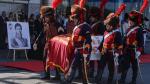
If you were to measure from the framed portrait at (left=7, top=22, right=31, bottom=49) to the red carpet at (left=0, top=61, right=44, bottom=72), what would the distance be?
87 centimetres

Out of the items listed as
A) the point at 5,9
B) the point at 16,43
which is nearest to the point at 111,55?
the point at 16,43

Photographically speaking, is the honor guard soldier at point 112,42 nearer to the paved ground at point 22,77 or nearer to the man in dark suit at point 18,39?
the paved ground at point 22,77

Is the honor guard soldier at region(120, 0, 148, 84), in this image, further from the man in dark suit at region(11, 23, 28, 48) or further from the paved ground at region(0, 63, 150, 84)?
the man in dark suit at region(11, 23, 28, 48)

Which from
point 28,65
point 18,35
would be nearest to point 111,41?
point 28,65

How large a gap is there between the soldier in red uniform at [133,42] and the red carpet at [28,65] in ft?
10.2

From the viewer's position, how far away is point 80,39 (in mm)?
8969

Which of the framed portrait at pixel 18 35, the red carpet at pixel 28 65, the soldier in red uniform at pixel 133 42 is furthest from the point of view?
the framed portrait at pixel 18 35

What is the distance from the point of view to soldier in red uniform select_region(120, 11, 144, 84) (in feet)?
32.7

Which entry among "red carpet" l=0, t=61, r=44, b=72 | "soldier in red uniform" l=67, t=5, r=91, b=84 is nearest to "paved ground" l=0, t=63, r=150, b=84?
"red carpet" l=0, t=61, r=44, b=72

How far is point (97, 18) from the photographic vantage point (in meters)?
10.5

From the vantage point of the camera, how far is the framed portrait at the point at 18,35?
14523 millimetres

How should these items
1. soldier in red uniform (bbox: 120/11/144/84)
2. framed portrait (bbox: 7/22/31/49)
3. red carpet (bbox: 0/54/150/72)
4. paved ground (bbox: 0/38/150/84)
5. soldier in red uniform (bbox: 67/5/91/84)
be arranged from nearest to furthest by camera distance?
soldier in red uniform (bbox: 67/5/91/84) < soldier in red uniform (bbox: 120/11/144/84) < paved ground (bbox: 0/38/150/84) < red carpet (bbox: 0/54/150/72) < framed portrait (bbox: 7/22/31/49)

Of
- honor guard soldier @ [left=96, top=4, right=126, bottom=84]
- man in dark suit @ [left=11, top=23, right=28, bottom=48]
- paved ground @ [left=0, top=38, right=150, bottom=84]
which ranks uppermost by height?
honor guard soldier @ [left=96, top=4, right=126, bottom=84]

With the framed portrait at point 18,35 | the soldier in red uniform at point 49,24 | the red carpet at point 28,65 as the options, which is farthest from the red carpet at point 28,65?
the soldier in red uniform at point 49,24
